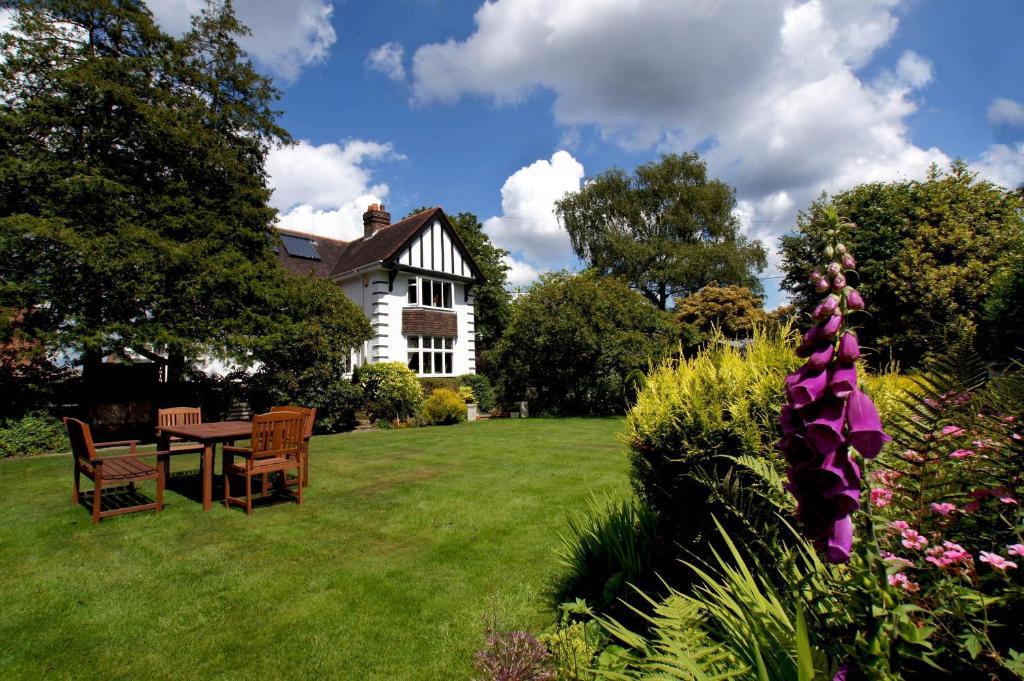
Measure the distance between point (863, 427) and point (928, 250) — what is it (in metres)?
24.6

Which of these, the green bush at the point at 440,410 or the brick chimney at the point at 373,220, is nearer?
the green bush at the point at 440,410

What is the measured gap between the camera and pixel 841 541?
135cm

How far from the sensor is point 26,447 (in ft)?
39.1

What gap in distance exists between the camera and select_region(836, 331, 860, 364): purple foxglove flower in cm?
132

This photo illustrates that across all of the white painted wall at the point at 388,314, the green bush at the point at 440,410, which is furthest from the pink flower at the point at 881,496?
the white painted wall at the point at 388,314

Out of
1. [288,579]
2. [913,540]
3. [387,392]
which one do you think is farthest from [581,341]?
[913,540]

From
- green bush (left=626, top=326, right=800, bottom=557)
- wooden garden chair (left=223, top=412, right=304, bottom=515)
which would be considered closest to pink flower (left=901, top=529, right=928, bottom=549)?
green bush (left=626, top=326, right=800, bottom=557)

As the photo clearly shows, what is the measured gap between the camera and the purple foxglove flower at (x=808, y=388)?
1379mm

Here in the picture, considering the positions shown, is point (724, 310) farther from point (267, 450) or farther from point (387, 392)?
point (267, 450)

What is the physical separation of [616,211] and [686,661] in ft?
123

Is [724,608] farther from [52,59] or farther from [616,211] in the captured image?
[616,211]

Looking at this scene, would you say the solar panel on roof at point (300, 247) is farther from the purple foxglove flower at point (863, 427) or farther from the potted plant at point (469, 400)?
the purple foxglove flower at point (863, 427)

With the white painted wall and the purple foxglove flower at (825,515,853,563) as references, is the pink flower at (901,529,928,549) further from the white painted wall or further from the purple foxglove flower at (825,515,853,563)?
the white painted wall

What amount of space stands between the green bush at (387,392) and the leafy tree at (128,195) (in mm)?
3606
